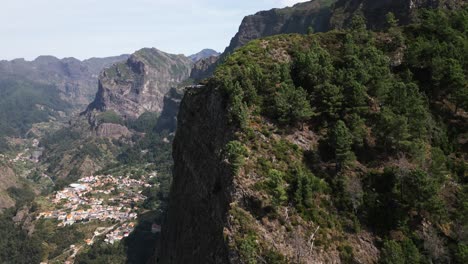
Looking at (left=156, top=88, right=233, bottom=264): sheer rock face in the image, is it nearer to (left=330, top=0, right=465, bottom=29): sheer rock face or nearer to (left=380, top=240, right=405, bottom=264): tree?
(left=380, top=240, right=405, bottom=264): tree

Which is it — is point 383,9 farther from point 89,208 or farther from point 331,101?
point 89,208

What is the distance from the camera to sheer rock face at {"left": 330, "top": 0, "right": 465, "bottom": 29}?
362 feet

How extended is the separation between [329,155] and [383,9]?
11118 centimetres

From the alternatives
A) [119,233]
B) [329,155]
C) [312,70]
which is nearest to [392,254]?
[329,155]

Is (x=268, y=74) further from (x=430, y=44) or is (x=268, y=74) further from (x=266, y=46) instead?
(x=430, y=44)

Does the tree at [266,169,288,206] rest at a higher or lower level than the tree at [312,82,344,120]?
lower

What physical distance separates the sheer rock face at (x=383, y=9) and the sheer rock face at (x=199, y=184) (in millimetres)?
87599

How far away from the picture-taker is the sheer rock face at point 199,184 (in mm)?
40625

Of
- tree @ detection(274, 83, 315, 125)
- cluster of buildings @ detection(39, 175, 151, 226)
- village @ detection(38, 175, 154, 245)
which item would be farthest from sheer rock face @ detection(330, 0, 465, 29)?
cluster of buildings @ detection(39, 175, 151, 226)

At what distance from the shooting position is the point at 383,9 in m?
135

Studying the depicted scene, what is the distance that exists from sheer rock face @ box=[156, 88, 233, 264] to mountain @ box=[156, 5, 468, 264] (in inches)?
10.9

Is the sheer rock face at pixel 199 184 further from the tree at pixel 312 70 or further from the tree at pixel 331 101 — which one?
the tree at pixel 331 101

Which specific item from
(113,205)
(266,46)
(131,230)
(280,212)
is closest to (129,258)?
(131,230)

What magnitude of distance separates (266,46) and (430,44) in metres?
26.7
